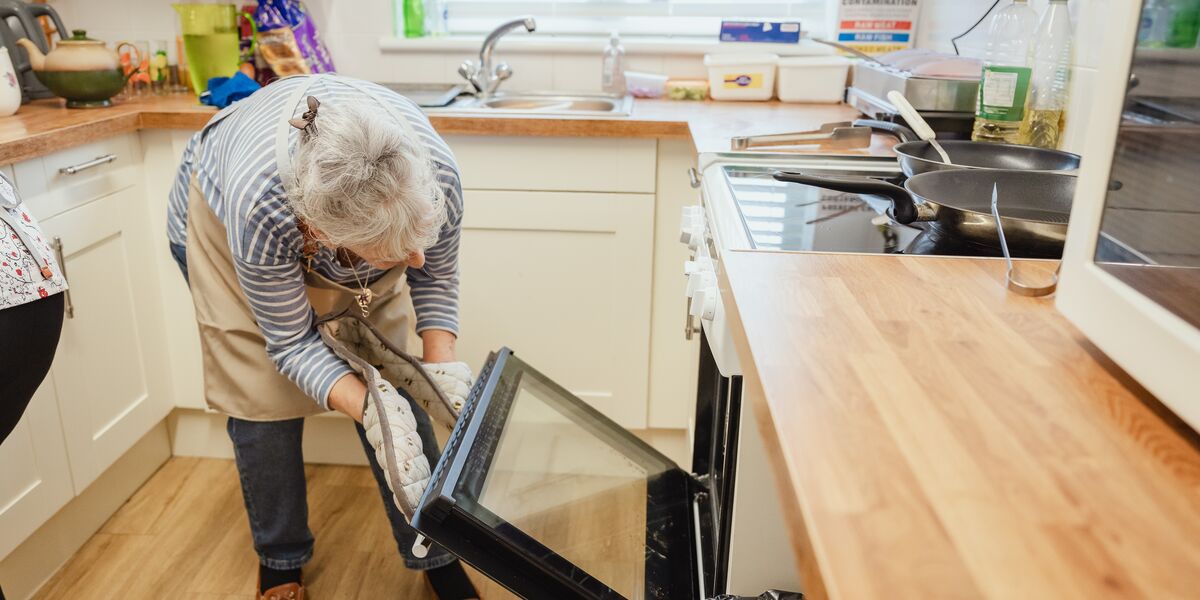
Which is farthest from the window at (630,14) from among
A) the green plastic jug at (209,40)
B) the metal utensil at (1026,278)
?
the metal utensil at (1026,278)

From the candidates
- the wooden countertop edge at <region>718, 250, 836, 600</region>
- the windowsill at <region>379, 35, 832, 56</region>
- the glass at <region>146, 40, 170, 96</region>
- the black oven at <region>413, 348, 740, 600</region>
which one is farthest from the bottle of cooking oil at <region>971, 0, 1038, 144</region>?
the glass at <region>146, 40, 170, 96</region>

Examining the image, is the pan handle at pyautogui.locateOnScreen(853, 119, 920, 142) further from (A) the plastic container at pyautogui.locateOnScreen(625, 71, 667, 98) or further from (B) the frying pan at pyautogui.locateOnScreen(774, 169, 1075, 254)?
(A) the plastic container at pyautogui.locateOnScreen(625, 71, 667, 98)

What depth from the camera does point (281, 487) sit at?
158 centimetres

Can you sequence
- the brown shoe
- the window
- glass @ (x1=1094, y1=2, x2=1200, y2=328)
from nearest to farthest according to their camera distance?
1. glass @ (x1=1094, y1=2, x2=1200, y2=328)
2. the brown shoe
3. the window

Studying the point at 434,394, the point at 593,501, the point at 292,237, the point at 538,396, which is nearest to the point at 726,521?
the point at 593,501

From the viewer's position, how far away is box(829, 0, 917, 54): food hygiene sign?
7.23ft

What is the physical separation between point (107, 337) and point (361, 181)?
1128 mm

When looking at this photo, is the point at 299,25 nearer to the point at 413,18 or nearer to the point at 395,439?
the point at 413,18

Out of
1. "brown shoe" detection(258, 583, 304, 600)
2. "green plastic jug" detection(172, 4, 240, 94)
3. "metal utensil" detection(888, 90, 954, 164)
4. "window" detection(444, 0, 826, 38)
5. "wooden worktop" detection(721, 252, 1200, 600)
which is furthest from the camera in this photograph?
"window" detection(444, 0, 826, 38)

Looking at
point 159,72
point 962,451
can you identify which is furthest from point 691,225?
point 159,72

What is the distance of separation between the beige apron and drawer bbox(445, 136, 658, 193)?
0.46m

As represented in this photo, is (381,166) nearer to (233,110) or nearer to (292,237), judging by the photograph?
(292,237)

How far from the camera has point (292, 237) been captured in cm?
120

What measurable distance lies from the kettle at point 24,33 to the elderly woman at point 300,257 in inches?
30.3
